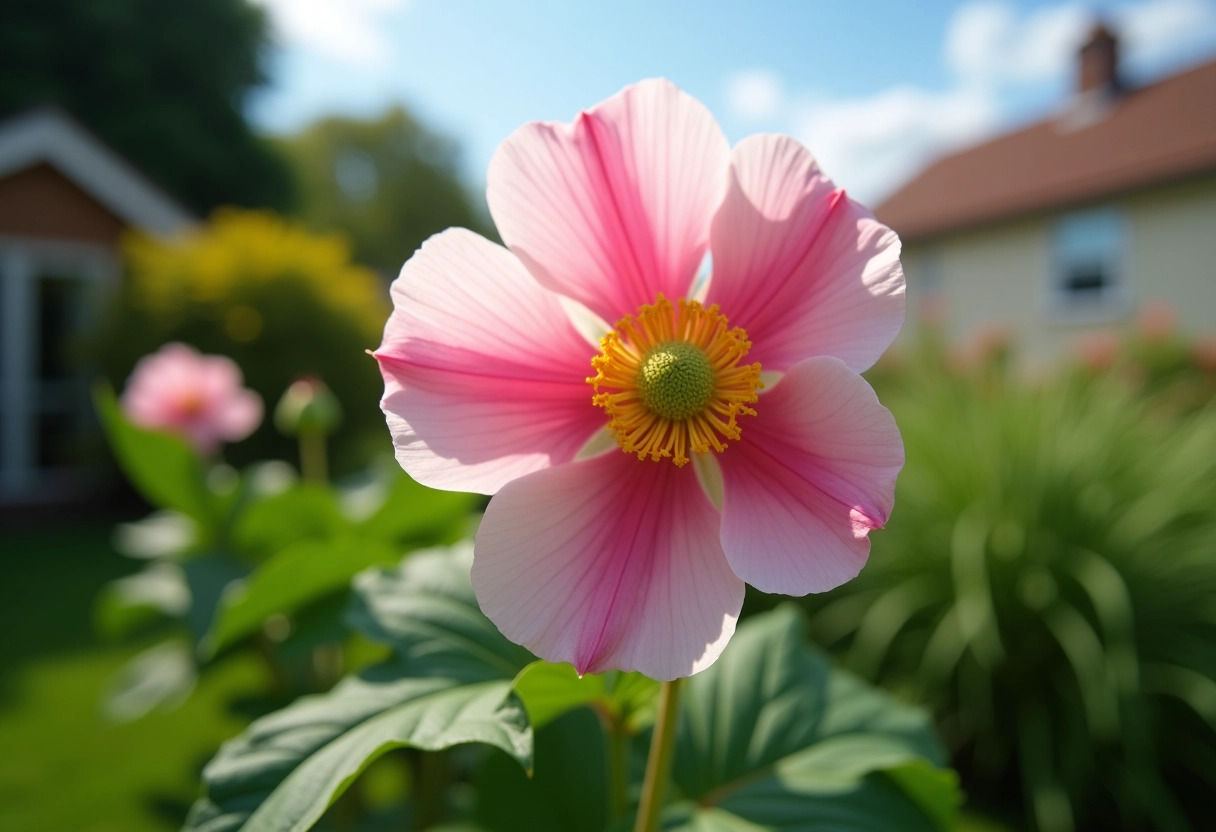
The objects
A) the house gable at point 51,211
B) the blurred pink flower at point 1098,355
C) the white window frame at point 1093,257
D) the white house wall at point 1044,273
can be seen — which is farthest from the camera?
the white window frame at point 1093,257

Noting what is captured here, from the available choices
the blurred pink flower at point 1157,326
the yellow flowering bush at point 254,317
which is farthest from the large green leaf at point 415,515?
the blurred pink flower at point 1157,326

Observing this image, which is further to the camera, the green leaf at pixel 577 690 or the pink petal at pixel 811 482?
the green leaf at pixel 577 690

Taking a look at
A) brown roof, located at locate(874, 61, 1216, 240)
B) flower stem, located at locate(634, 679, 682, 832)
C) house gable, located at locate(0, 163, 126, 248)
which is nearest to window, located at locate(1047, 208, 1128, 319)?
brown roof, located at locate(874, 61, 1216, 240)

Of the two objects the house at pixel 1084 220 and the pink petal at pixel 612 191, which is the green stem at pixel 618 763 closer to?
the pink petal at pixel 612 191

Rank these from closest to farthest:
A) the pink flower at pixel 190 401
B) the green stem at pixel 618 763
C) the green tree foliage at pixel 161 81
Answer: the green stem at pixel 618 763 → the pink flower at pixel 190 401 → the green tree foliage at pixel 161 81

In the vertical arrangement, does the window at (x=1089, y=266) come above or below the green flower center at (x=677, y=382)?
above

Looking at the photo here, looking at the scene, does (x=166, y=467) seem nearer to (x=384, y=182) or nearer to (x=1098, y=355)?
(x=1098, y=355)
